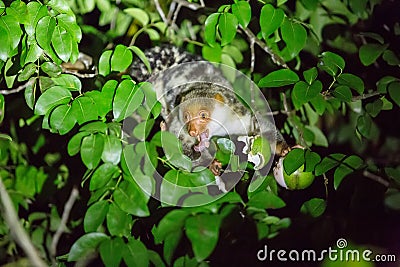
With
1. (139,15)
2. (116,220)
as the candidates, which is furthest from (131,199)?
(139,15)

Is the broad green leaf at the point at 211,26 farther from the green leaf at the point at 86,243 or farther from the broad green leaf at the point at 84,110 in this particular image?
the green leaf at the point at 86,243

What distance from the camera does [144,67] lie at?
0.94 metres

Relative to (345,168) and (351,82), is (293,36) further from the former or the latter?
(345,168)

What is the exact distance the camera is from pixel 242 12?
0.79m

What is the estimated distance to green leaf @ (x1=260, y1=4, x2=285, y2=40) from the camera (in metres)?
0.80

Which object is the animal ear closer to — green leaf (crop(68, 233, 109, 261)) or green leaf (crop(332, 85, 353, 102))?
green leaf (crop(332, 85, 353, 102))

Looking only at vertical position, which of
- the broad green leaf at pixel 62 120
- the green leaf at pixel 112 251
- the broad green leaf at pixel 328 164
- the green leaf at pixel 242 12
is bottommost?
the green leaf at pixel 112 251

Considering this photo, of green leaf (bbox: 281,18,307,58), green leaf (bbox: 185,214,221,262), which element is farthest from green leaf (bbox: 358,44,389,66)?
green leaf (bbox: 185,214,221,262)

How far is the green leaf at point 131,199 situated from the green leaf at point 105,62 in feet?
0.73

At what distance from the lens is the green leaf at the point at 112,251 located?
2.18ft

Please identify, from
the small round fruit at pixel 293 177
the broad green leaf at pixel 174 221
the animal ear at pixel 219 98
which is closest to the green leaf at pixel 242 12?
the animal ear at pixel 219 98

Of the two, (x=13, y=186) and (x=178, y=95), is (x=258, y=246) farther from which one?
(x=13, y=186)

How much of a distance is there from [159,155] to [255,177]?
6.1 inches

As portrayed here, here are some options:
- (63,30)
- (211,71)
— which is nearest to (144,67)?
(211,71)
